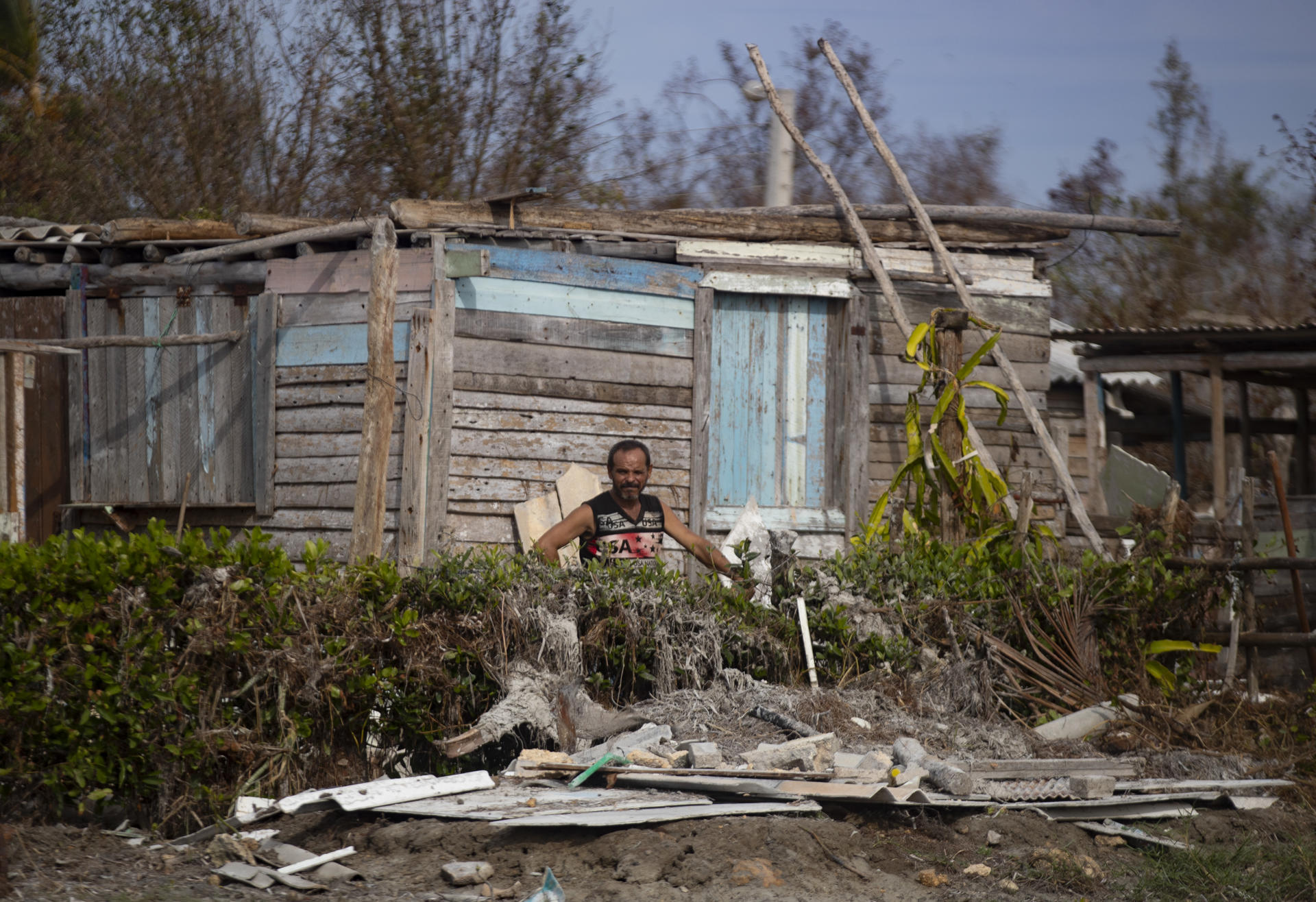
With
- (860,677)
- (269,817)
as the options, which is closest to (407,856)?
(269,817)

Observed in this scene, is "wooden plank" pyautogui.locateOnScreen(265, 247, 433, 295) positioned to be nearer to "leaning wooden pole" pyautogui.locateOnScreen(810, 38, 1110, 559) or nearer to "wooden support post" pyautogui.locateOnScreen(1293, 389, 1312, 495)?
"leaning wooden pole" pyautogui.locateOnScreen(810, 38, 1110, 559)

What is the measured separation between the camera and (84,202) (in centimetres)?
1644

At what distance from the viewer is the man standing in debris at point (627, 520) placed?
693cm

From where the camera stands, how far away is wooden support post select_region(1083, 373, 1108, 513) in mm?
11500

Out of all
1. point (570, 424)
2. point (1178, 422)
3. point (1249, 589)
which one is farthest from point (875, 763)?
point (1178, 422)

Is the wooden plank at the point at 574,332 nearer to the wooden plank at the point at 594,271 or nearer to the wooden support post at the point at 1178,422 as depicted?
the wooden plank at the point at 594,271

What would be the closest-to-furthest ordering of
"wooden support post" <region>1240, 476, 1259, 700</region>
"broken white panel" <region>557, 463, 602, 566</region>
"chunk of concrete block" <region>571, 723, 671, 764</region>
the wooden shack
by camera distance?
"chunk of concrete block" <region>571, 723, 671, 764</region>
"wooden support post" <region>1240, 476, 1259, 700</region>
the wooden shack
"broken white panel" <region>557, 463, 602, 566</region>

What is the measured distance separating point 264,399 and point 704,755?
512 centimetres

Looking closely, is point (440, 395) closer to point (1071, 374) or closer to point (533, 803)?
point (533, 803)

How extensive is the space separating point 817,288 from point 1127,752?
178 inches

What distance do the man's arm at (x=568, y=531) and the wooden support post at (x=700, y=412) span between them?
205 cm

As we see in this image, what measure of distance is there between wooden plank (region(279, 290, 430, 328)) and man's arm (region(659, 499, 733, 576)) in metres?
2.49

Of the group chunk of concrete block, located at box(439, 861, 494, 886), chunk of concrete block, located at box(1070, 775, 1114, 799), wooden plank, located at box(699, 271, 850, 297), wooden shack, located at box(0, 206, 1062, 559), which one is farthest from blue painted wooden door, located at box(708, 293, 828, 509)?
chunk of concrete block, located at box(439, 861, 494, 886)

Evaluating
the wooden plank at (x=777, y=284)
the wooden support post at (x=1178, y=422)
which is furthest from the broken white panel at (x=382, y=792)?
the wooden support post at (x=1178, y=422)
